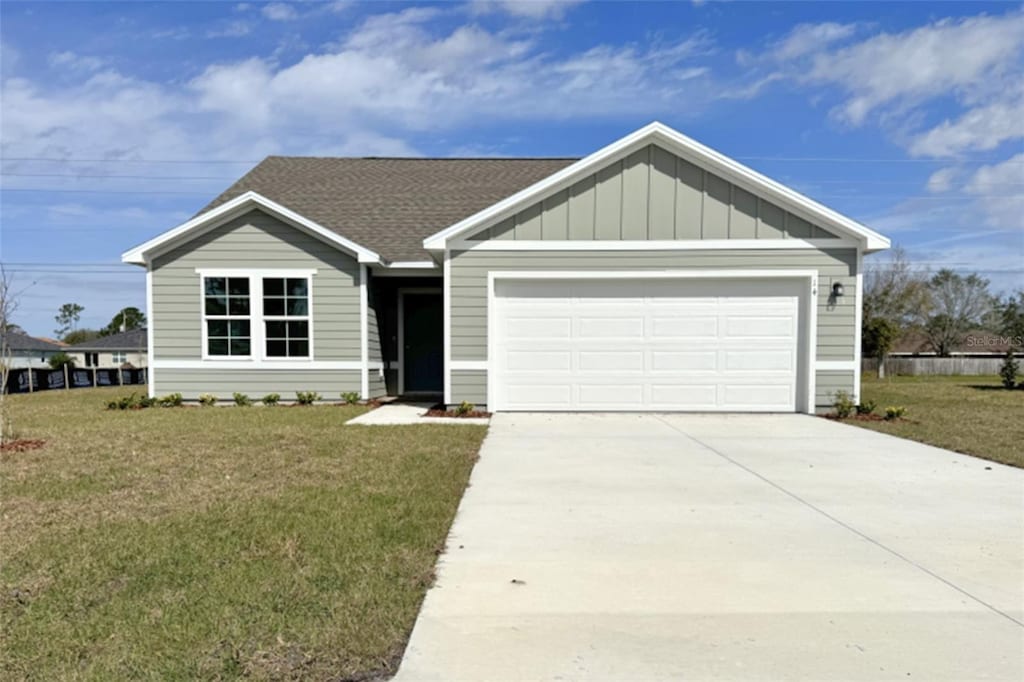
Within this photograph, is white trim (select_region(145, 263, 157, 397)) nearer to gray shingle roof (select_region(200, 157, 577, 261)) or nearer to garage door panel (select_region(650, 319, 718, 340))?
gray shingle roof (select_region(200, 157, 577, 261))

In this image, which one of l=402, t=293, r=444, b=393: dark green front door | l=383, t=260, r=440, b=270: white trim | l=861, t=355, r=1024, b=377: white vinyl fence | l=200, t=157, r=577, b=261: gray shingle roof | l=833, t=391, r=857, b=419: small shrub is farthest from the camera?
l=861, t=355, r=1024, b=377: white vinyl fence

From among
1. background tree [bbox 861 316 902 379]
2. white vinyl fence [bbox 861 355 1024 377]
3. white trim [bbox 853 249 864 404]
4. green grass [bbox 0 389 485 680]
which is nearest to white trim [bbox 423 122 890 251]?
white trim [bbox 853 249 864 404]

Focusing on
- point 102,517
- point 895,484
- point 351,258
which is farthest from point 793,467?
point 351,258

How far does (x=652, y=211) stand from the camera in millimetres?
10562

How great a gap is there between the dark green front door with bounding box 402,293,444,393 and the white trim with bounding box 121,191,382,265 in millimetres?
2402

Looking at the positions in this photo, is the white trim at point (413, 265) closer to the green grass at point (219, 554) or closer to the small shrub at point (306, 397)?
the small shrub at point (306, 397)

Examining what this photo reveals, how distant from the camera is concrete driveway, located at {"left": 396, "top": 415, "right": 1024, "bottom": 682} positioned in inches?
107

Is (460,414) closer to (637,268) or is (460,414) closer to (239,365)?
(637,268)

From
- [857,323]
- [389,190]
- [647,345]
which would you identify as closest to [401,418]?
[647,345]

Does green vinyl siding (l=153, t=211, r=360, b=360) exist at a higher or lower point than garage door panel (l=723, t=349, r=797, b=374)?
higher

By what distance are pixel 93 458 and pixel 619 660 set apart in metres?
6.44

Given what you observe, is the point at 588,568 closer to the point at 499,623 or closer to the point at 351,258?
the point at 499,623

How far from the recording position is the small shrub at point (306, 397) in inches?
469

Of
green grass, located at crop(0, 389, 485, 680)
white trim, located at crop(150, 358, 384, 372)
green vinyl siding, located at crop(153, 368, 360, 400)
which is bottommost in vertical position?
green grass, located at crop(0, 389, 485, 680)
